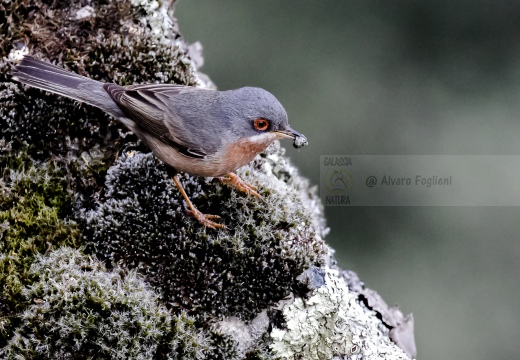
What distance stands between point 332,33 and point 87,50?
3.71 meters

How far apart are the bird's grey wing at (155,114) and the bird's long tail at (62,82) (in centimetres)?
10

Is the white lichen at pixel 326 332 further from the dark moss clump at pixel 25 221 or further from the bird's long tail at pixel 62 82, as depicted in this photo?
the bird's long tail at pixel 62 82

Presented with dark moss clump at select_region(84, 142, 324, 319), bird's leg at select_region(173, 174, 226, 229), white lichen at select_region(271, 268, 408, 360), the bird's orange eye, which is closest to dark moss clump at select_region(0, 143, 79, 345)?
dark moss clump at select_region(84, 142, 324, 319)

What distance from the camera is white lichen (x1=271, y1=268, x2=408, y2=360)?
4648 mm

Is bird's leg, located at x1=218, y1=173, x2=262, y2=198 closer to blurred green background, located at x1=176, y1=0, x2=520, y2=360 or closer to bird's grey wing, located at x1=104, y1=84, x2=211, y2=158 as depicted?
bird's grey wing, located at x1=104, y1=84, x2=211, y2=158

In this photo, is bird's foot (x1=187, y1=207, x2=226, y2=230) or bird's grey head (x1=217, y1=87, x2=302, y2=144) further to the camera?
bird's grey head (x1=217, y1=87, x2=302, y2=144)

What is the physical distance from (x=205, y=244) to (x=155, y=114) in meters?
1.28

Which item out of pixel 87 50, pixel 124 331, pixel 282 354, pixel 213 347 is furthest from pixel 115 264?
pixel 87 50

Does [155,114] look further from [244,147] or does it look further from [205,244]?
[205,244]

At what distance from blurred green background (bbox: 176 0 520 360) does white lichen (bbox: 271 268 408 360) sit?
81.1 inches

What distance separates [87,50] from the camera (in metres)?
5.51

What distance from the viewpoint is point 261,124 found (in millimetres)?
5125

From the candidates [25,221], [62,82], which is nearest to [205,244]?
[25,221]

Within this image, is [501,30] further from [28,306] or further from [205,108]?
[28,306]
